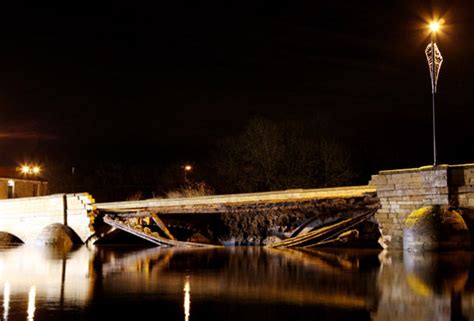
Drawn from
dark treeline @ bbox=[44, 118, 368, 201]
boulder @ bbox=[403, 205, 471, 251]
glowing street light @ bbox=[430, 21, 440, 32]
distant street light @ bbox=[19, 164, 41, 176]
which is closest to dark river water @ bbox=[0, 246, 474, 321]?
boulder @ bbox=[403, 205, 471, 251]

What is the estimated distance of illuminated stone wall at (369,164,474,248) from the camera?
2183 centimetres

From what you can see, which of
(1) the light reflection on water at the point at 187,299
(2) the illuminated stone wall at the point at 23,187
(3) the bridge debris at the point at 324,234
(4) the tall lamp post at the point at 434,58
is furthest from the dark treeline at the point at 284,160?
(1) the light reflection on water at the point at 187,299

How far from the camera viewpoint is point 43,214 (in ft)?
129

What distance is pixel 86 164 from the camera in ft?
332

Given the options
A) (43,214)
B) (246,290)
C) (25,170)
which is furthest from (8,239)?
(246,290)

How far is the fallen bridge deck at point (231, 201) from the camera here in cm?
2618

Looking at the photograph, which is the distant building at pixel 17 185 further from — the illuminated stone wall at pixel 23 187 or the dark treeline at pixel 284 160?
the dark treeline at pixel 284 160

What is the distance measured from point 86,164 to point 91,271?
283ft

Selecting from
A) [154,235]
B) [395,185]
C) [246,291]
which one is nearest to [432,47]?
[395,185]

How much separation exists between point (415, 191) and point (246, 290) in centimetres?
1212

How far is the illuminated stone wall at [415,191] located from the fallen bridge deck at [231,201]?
0.88 m

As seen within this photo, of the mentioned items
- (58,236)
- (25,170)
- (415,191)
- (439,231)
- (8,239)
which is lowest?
(8,239)

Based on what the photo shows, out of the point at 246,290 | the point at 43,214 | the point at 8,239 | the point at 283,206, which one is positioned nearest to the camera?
the point at 246,290

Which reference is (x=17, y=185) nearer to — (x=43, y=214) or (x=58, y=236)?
(x=43, y=214)
